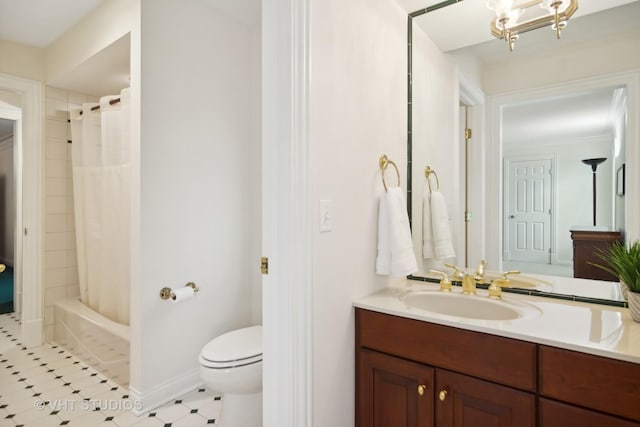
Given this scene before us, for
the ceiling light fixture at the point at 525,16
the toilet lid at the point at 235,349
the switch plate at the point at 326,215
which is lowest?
the toilet lid at the point at 235,349

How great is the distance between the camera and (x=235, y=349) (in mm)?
1744

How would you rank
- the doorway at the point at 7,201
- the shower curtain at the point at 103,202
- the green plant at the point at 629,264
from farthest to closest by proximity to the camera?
the doorway at the point at 7,201, the shower curtain at the point at 103,202, the green plant at the point at 629,264

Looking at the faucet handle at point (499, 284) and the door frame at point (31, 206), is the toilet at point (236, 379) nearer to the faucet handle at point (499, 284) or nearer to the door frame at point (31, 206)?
the faucet handle at point (499, 284)

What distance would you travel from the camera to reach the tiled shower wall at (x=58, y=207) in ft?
9.22

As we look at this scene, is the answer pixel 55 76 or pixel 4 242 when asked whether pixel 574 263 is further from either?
pixel 4 242

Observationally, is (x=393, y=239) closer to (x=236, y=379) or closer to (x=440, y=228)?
(x=440, y=228)

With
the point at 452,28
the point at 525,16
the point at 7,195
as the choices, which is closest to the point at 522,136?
the point at 525,16

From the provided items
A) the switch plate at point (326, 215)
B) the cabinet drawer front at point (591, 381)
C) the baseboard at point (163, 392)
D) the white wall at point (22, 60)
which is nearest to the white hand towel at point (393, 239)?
the switch plate at point (326, 215)

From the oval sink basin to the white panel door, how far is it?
30 centimetres

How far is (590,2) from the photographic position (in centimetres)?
136

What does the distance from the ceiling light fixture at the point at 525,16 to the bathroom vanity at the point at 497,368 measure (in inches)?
46.0

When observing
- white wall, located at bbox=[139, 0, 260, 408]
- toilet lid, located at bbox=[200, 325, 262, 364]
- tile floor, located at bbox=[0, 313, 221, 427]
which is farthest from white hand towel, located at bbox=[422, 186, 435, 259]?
tile floor, located at bbox=[0, 313, 221, 427]

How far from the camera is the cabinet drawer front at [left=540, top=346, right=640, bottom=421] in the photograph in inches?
34.6

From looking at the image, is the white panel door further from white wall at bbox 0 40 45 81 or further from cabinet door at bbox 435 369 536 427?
white wall at bbox 0 40 45 81
